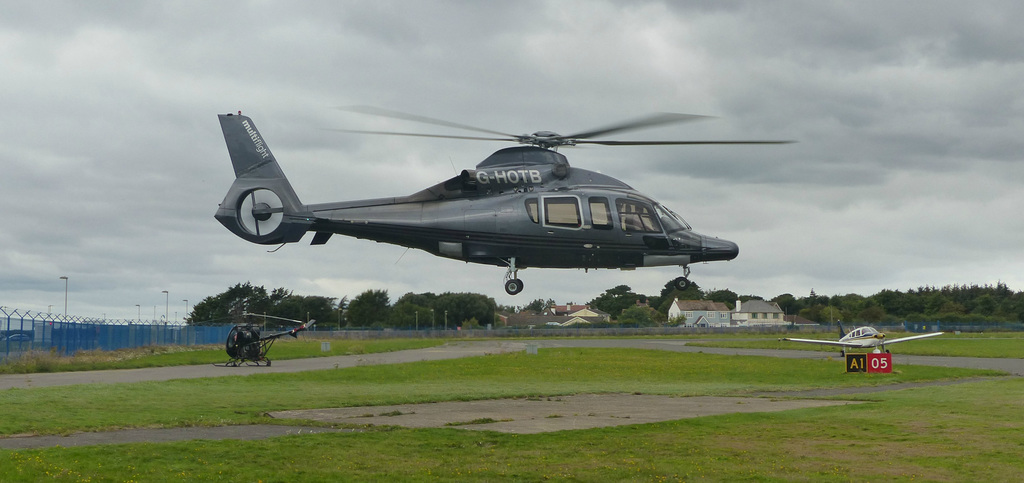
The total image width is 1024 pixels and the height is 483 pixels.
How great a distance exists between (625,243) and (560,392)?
882 inches

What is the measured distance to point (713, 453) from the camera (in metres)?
22.6

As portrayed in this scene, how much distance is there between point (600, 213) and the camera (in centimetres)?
2052

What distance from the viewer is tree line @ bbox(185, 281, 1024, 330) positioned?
106062 millimetres

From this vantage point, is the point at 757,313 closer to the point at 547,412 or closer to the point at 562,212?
the point at 547,412

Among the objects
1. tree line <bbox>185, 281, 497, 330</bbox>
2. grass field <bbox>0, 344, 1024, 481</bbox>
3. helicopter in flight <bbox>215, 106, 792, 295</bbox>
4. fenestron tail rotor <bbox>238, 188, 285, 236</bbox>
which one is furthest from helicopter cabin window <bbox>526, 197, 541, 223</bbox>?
tree line <bbox>185, 281, 497, 330</bbox>

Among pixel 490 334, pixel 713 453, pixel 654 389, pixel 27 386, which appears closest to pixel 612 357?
pixel 654 389

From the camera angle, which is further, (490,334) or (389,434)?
(490,334)

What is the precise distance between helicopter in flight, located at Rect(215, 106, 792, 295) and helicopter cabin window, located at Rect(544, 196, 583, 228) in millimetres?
22

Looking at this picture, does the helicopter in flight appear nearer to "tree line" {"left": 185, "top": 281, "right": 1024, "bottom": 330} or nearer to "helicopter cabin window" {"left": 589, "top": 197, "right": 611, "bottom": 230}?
"helicopter cabin window" {"left": 589, "top": 197, "right": 611, "bottom": 230}

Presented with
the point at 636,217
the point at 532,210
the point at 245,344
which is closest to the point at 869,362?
the point at 245,344

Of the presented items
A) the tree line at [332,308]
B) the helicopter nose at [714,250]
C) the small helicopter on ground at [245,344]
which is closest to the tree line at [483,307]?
the tree line at [332,308]

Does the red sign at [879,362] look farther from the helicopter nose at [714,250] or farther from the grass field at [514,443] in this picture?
the helicopter nose at [714,250]

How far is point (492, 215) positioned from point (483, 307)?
62583 mm

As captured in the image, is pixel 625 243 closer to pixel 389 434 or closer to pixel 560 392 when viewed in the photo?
pixel 389 434
